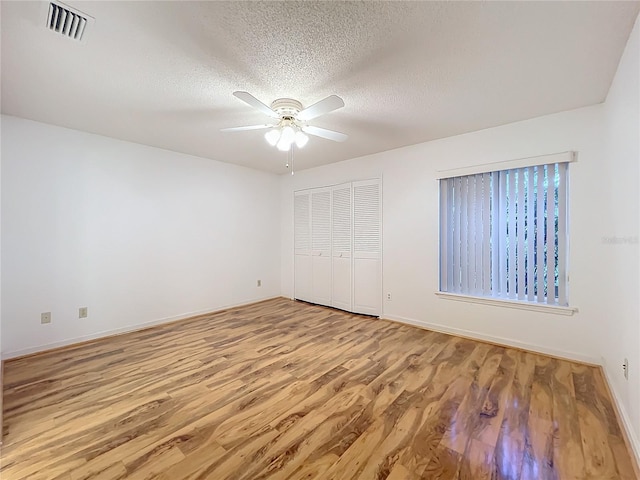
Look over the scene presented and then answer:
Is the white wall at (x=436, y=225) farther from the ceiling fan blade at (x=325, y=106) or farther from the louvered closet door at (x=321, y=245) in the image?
the ceiling fan blade at (x=325, y=106)

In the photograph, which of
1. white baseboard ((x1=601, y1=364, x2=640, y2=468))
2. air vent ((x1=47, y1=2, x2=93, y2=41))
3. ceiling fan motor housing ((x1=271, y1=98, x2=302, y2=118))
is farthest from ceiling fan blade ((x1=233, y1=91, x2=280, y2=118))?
white baseboard ((x1=601, y1=364, x2=640, y2=468))

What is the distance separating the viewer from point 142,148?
12.6ft

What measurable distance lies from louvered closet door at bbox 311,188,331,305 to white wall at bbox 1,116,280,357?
122 centimetres

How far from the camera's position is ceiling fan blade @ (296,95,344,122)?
2.01 meters

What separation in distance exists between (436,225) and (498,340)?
153 cm

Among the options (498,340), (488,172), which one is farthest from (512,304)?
(488,172)

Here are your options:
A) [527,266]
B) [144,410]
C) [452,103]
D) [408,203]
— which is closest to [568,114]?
[452,103]

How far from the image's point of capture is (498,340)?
10.5ft

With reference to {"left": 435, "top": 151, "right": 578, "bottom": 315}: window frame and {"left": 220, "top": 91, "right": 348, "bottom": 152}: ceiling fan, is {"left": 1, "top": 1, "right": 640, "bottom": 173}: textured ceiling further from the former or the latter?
{"left": 435, "top": 151, "right": 578, "bottom": 315}: window frame

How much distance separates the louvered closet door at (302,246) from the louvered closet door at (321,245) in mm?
103

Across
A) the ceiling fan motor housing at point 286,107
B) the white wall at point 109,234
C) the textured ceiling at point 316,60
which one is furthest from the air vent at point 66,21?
the white wall at point 109,234

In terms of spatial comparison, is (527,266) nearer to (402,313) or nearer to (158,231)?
(402,313)

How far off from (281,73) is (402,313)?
339cm

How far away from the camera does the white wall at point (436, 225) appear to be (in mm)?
2715
